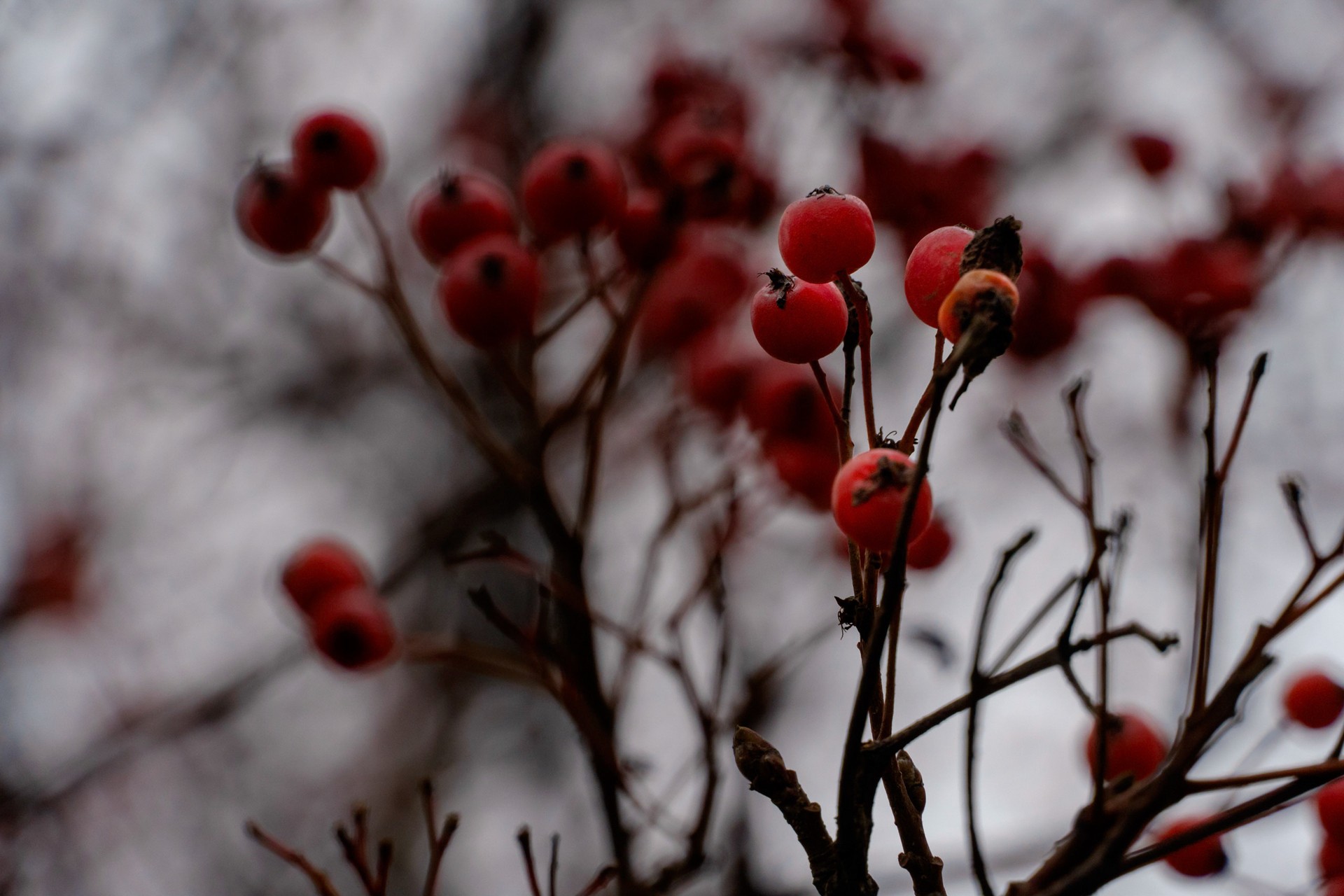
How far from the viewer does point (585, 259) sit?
205 cm

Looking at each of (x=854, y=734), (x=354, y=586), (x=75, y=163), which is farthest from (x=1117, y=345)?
(x=75, y=163)

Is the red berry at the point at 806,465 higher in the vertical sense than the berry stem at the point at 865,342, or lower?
higher

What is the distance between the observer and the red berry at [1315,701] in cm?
173

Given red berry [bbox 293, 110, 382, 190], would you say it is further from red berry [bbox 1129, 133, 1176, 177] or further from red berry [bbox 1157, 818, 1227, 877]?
red berry [bbox 1129, 133, 1176, 177]

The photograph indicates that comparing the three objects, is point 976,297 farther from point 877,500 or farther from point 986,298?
point 877,500

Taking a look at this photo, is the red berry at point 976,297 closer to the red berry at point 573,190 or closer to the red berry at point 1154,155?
the red berry at point 573,190

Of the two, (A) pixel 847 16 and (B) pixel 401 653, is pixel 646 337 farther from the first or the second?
(A) pixel 847 16

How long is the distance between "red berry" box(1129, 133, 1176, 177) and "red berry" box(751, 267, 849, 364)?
2965mm

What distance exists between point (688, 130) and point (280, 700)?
531 centimetres

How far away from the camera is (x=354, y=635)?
200cm

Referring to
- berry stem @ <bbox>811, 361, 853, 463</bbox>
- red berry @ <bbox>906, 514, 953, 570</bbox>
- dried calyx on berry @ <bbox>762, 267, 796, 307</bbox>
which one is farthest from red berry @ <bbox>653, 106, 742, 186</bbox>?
berry stem @ <bbox>811, 361, 853, 463</bbox>

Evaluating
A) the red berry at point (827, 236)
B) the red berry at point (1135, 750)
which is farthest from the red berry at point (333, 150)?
the red berry at point (1135, 750)

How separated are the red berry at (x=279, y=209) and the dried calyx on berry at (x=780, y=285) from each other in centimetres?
134

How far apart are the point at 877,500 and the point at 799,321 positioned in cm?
29
